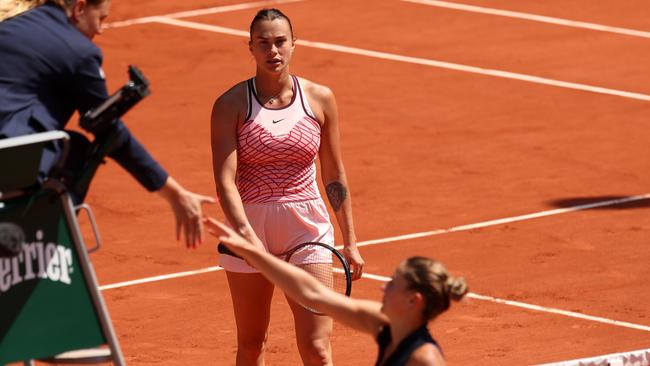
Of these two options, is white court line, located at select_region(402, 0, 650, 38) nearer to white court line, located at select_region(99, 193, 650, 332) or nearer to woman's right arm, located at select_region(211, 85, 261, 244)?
white court line, located at select_region(99, 193, 650, 332)

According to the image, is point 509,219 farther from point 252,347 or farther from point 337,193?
point 252,347

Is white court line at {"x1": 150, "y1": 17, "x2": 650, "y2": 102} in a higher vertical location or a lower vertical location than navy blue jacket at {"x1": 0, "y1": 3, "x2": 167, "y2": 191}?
lower

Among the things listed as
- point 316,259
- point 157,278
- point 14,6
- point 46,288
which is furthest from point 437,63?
point 46,288

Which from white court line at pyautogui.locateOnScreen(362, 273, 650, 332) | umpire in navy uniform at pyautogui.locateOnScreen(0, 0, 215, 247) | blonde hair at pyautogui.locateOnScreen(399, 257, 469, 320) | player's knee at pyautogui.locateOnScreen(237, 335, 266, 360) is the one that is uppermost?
umpire in navy uniform at pyautogui.locateOnScreen(0, 0, 215, 247)

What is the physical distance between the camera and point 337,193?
8.34 meters

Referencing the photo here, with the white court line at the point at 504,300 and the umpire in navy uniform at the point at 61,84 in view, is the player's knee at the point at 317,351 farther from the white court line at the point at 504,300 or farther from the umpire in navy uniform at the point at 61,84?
the white court line at the point at 504,300

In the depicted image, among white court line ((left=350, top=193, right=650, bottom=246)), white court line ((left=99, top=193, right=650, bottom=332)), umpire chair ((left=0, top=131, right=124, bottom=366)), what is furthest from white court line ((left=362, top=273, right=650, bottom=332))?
umpire chair ((left=0, top=131, right=124, bottom=366))

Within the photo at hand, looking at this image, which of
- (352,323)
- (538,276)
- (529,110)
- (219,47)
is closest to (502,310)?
(538,276)

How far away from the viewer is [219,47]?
2131 centimetres

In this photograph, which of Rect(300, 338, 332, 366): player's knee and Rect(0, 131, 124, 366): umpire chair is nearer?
Rect(0, 131, 124, 366): umpire chair

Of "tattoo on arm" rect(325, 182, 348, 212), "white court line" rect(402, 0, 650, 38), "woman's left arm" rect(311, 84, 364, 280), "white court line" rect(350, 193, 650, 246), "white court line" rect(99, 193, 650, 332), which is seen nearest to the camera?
"woman's left arm" rect(311, 84, 364, 280)

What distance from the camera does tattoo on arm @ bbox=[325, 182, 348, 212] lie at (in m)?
8.32

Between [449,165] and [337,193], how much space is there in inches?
309

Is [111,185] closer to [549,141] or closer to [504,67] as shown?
[549,141]
